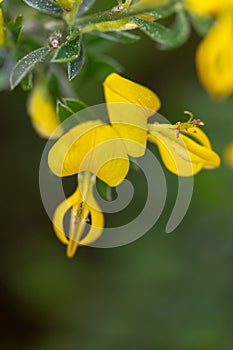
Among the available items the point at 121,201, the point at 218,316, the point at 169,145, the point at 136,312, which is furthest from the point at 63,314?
the point at 169,145

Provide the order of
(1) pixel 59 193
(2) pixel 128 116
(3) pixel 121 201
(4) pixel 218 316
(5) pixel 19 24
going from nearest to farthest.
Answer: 1. (2) pixel 128 116
2. (5) pixel 19 24
3. (3) pixel 121 201
4. (1) pixel 59 193
5. (4) pixel 218 316

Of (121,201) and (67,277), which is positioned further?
(67,277)

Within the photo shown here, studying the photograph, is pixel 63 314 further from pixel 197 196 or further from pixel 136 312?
pixel 197 196

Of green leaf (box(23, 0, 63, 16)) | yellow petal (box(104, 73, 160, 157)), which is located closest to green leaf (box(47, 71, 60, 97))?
green leaf (box(23, 0, 63, 16))

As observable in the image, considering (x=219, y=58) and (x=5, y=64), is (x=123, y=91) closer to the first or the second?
(x=219, y=58)

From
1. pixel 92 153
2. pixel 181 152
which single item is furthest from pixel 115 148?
pixel 181 152

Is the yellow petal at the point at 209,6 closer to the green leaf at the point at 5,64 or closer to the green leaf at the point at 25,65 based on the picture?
the green leaf at the point at 25,65

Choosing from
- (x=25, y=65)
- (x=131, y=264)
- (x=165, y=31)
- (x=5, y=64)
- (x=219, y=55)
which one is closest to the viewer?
(x=25, y=65)
